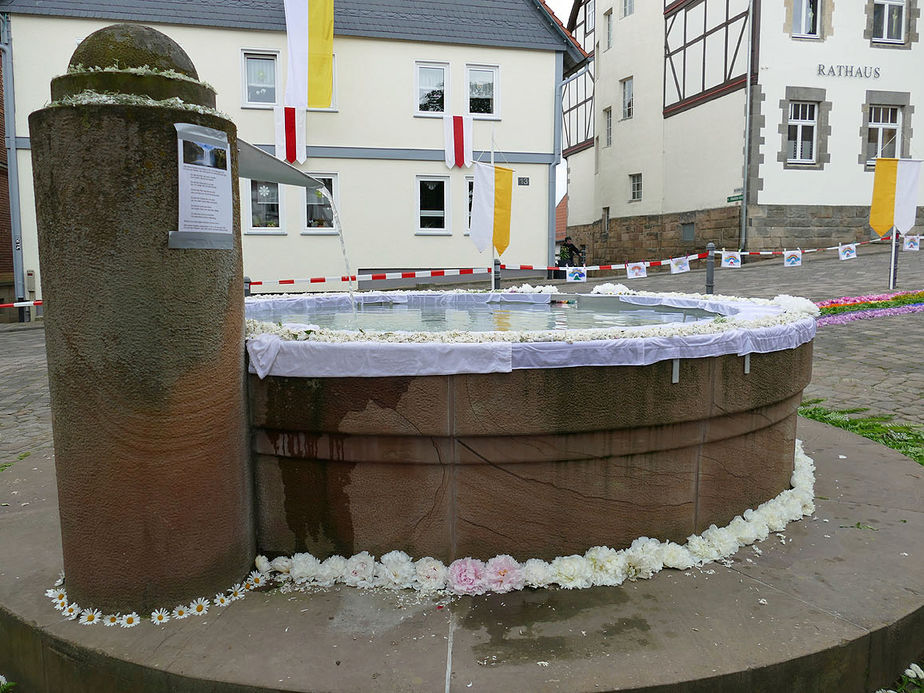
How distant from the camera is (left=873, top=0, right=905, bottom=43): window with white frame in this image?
2241 cm

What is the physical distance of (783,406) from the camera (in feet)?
12.0

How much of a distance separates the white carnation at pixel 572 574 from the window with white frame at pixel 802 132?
22.1 meters

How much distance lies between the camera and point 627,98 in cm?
2938

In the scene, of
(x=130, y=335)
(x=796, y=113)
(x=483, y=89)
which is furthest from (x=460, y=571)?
(x=796, y=113)

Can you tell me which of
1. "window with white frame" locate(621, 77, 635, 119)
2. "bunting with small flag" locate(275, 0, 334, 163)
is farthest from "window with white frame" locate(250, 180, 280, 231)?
"window with white frame" locate(621, 77, 635, 119)

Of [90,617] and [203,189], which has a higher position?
[203,189]

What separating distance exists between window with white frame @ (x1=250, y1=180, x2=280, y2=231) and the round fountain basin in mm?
17865

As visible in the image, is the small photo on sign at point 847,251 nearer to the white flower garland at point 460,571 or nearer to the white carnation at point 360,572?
the white flower garland at point 460,571

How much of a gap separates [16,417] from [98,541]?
5261mm

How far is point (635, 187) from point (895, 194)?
15263 mm

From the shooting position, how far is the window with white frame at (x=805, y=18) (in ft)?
72.1

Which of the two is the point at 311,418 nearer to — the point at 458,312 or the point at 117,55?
the point at 117,55

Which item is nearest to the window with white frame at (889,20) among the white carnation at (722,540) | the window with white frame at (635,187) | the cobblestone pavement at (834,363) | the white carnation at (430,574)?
the window with white frame at (635,187)

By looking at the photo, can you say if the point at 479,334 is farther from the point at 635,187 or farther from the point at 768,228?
the point at 635,187
